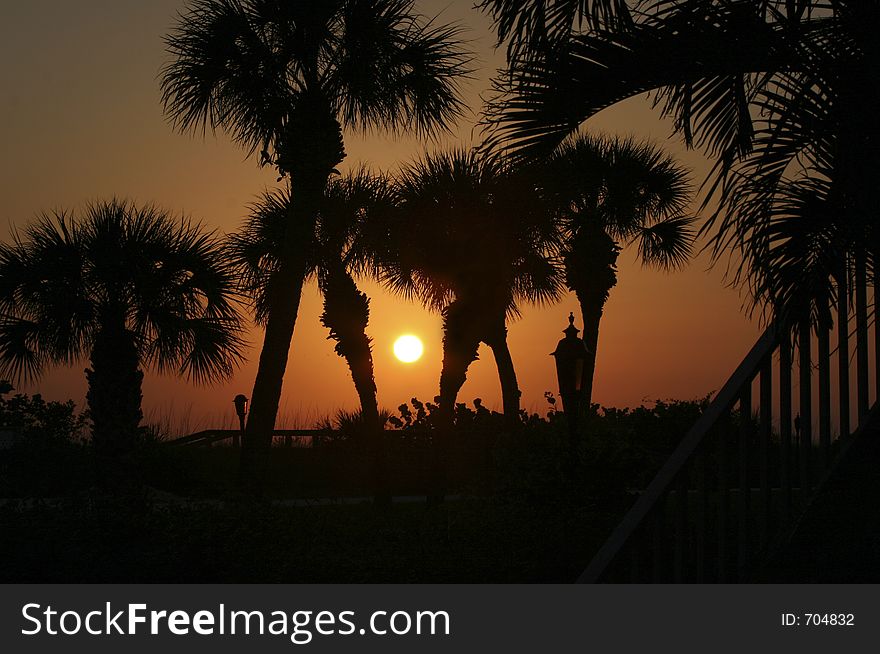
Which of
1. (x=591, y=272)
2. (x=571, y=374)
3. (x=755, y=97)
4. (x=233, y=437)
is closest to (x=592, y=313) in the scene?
(x=591, y=272)

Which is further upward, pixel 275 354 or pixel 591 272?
pixel 591 272

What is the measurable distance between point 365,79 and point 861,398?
40.5ft

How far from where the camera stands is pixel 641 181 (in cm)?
2664

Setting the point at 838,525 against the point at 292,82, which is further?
the point at 292,82

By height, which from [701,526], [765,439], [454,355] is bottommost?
[701,526]

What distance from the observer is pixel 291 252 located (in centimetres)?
1680

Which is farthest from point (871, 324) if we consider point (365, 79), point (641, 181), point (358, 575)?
point (641, 181)

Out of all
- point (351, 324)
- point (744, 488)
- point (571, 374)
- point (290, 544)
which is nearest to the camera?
point (744, 488)

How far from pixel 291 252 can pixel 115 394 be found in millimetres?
3564

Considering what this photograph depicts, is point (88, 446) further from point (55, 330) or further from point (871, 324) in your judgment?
point (871, 324)

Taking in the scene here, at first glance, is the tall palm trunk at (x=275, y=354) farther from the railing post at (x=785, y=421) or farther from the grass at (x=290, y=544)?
the railing post at (x=785, y=421)

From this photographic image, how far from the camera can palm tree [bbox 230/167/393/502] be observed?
23.4m

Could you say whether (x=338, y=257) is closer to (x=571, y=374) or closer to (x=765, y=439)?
(x=571, y=374)

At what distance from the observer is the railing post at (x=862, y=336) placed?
18.9 feet
